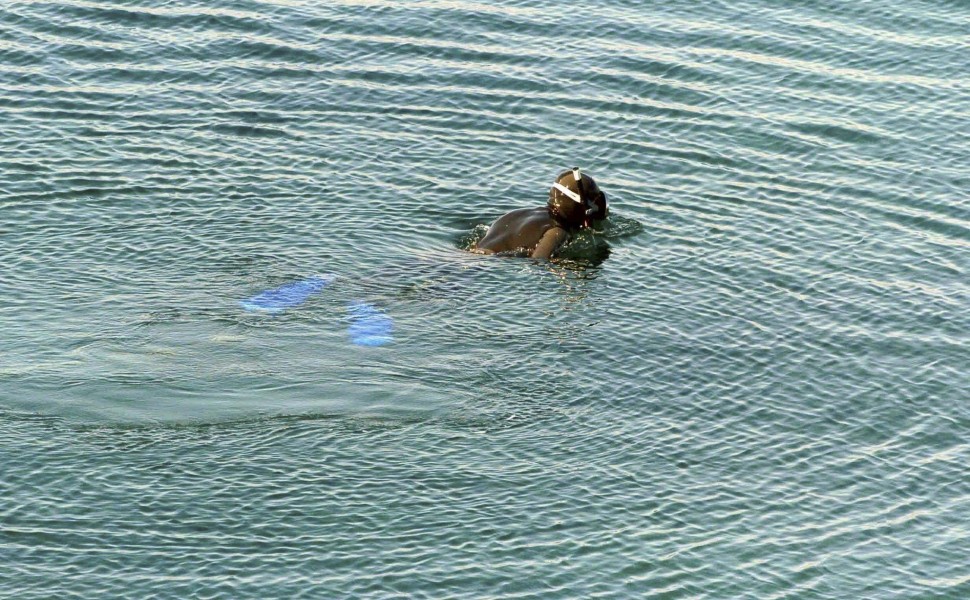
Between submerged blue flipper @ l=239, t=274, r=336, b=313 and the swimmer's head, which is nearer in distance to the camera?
submerged blue flipper @ l=239, t=274, r=336, b=313

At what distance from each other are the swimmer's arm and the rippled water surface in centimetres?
17

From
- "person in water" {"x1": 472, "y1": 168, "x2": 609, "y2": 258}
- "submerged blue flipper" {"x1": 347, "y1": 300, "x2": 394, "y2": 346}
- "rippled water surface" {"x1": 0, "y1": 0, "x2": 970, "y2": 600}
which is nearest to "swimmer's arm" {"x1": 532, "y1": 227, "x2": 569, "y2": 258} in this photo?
"person in water" {"x1": 472, "y1": 168, "x2": 609, "y2": 258}

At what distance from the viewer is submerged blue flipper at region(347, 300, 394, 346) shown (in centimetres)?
1962

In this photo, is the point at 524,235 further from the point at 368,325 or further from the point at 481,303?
the point at 368,325

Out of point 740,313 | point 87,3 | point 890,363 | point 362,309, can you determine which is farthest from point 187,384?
point 87,3

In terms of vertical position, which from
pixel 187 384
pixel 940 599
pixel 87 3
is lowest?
pixel 940 599

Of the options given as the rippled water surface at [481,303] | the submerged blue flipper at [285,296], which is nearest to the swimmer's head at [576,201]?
the rippled water surface at [481,303]

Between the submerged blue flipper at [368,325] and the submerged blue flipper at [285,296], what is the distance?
0.66 meters

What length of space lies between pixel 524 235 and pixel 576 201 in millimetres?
943

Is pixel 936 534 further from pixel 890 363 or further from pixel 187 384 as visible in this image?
pixel 187 384

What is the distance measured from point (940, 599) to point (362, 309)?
849 cm

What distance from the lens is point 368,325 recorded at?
20.0 m

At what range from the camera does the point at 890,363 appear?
64.4 ft

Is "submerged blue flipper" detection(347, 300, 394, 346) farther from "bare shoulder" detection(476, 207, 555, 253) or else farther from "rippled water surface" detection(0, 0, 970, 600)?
"bare shoulder" detection(476, 207, 555, 253)
